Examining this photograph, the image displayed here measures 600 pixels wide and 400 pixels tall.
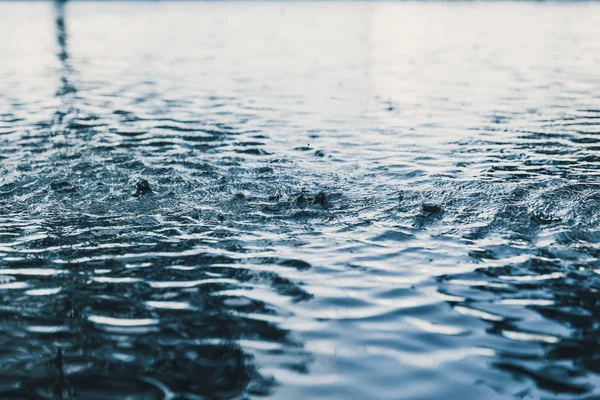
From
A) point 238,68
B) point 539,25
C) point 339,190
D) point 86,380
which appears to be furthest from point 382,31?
point 86,380

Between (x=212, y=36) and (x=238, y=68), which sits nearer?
(x=238, y=68)

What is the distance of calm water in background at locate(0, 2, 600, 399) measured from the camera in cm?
658

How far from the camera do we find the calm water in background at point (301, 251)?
21.6 ft

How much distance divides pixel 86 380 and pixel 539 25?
2820 inches

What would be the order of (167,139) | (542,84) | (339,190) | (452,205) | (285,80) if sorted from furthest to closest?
(285,80) < (542,84) < (167,139) < (339,190) < (452,205)

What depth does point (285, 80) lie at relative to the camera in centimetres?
3092

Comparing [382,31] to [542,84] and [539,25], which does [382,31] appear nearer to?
[539,25]

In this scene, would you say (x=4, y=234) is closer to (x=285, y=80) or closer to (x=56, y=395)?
(x=56, y=395)

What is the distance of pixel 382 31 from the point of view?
68375 millimetres

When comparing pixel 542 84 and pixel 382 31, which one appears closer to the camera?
pixel 542 84

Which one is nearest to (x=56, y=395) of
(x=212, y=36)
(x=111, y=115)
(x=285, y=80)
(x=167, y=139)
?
(x=167, y=139)

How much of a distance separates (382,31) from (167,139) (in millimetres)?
54551

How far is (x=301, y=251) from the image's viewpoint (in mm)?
9703

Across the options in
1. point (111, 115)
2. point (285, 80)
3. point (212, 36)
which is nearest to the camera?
point (111, 115)
